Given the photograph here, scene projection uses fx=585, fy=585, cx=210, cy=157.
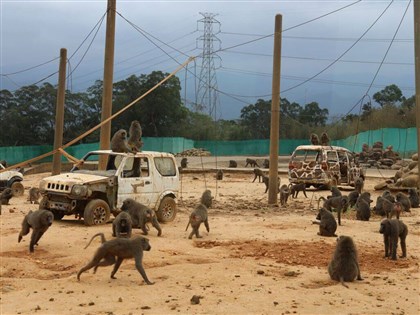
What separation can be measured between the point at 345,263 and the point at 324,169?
1605cm

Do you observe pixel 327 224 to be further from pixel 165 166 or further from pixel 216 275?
pixel 165 166

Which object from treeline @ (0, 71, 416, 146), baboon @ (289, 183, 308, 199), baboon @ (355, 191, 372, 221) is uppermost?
treeline @ (0, 71, 416, 146)

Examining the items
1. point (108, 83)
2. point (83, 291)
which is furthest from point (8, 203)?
point (83, 291)

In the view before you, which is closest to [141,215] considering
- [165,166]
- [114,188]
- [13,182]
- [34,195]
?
[114,188]

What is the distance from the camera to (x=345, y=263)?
9078mm

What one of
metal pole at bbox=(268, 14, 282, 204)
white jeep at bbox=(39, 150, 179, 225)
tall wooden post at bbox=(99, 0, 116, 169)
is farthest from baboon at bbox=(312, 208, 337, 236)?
tall wooden post at bbox=(99, 0, 116, 169)

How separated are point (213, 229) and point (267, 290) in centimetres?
589

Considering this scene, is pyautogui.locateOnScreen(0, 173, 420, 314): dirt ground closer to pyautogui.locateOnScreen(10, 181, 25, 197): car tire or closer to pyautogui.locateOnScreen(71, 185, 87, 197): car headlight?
pyautogui.locateOnScreen(71, 185, 87, 197): car headlight

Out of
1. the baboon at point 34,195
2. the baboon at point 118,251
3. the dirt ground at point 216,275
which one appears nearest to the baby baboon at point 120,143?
the dirt ground at point 216,275

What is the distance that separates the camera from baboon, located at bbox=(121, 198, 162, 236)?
511 inches

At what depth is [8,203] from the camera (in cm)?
1972

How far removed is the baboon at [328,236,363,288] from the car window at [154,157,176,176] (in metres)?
7.43

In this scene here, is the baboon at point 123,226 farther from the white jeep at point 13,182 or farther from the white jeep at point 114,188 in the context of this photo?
the white jeep at point 13,182

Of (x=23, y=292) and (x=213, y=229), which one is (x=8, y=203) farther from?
(x=23, y=292)
